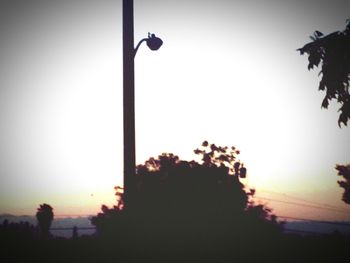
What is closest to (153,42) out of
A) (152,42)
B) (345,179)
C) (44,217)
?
(152,42)

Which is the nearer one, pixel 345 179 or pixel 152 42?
pixel 152 42

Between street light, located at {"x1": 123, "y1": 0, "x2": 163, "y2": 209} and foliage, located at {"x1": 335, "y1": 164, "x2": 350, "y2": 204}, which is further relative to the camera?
foliage, located at {"x1": 335, "y1": 164, "x2": 350, "y2": 204}

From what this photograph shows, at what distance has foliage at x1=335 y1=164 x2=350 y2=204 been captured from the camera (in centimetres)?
4547

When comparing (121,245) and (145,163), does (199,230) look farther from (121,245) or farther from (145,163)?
(145,163)

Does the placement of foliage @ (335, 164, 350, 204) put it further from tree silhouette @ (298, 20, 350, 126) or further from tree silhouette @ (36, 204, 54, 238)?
tree silhouette @ (36, 204, 54, 238)

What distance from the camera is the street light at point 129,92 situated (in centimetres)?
793

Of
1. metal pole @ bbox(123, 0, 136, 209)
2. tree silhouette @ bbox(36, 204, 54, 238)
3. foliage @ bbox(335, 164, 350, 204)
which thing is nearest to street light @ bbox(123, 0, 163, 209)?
metal pole @ bbox(123, 0, 136, 209)

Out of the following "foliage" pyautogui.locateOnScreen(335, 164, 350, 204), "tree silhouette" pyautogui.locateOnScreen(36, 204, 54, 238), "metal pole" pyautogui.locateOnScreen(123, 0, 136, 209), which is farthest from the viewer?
"foliage" pyautogui.locateOnScreen(335, 164, 350, 204)

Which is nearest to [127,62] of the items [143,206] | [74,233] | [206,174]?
A: [143,206]

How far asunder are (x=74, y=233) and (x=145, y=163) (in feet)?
19.4

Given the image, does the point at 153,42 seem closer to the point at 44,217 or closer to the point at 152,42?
the point at 152,42

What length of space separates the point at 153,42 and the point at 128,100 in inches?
61.5

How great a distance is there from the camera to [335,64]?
14.8 m

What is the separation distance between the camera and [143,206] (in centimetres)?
915
